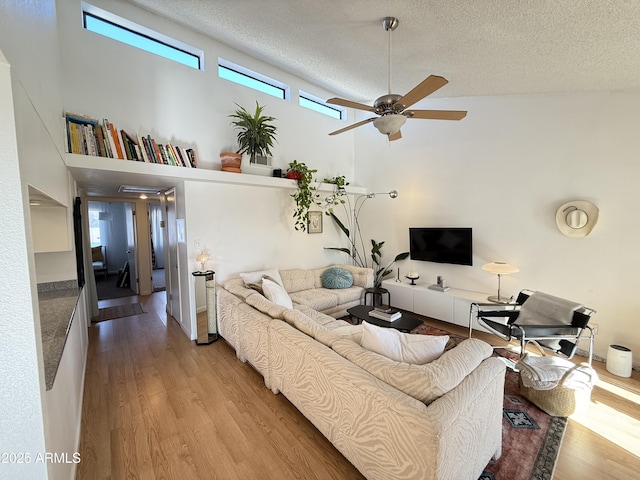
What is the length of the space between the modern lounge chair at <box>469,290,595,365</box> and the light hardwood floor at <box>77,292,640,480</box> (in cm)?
50

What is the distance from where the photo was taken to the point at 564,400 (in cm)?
219

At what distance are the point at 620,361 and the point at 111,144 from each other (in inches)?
232

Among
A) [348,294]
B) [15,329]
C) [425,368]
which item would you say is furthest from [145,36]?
[425,368]

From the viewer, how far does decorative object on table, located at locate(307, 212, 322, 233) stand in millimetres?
5070

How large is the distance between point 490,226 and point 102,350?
5.51 metres

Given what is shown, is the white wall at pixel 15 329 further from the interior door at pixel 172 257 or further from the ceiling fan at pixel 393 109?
Result: the interior door at pixel 172 257

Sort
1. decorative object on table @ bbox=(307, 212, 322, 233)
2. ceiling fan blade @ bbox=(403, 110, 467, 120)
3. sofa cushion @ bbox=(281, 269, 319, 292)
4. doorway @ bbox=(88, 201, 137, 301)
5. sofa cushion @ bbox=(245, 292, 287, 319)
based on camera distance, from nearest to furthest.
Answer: ceiling fan blade @ bbox=(403, 110, 467, 120)
sofa cushion @ bbox=(245, 292, 287, 319)
sofa cushion @ bbox=(281, 269, 319, 292)
decorative object on table @ bbox=(307, 212, 322, 233)
doorway @ bbox=(88, 201, 137, 301)

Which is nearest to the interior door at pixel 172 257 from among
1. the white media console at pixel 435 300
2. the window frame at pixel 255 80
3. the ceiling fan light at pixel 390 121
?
the window frame at pixel 255 80

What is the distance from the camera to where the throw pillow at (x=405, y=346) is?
169 cm

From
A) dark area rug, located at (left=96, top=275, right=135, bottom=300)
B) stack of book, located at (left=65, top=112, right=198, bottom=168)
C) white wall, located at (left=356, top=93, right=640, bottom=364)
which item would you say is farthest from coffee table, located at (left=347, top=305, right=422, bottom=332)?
dark area rug, located at (left=96, top=275, right=135, bottom=300)

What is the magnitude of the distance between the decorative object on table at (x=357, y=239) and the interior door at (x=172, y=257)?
2.64 metres

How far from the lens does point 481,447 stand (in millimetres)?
1562

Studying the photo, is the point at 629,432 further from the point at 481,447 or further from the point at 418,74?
the point at 418,74

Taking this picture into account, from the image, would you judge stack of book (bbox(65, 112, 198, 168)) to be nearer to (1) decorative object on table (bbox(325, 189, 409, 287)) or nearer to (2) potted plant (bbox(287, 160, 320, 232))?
(2) potted plant (bbox(287, 160, 320, 232))
